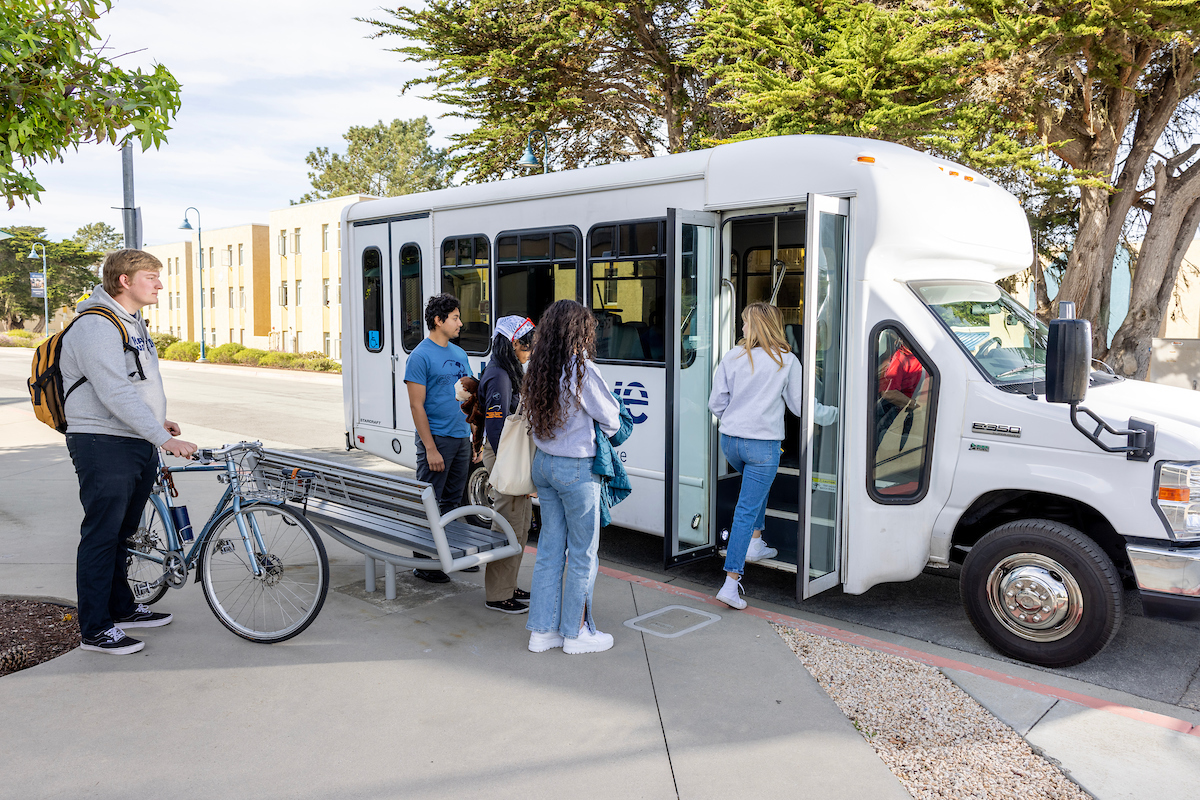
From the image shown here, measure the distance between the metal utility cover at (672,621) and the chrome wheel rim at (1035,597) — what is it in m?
1.55

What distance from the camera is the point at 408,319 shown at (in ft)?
26.4

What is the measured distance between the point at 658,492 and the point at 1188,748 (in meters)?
3.27

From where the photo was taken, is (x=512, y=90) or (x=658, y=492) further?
(x=512, y=90)

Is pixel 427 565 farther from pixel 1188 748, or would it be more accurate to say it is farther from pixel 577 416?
pixel 1188 748

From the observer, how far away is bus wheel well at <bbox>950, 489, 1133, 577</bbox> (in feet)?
15.0

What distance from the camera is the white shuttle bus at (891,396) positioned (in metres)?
4.31

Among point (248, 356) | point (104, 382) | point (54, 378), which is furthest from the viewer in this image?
point (248, 356)

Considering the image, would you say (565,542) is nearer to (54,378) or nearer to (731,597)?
(731,597)

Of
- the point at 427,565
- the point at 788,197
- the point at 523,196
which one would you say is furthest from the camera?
the point at 523,196

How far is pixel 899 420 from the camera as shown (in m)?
4.90

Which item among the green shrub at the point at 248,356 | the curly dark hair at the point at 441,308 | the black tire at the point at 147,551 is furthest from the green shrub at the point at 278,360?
the curly dark hair at the point at 441,308

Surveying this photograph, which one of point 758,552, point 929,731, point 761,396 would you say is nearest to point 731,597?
point 758,552

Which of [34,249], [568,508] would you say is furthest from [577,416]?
[34,249]

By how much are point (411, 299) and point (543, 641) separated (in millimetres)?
4235
